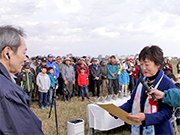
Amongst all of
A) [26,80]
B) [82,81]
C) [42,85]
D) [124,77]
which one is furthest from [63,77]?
[124,77]

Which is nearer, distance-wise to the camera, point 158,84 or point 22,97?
point 22,97

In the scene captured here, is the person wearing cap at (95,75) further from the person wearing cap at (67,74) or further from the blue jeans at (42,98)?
the blue jeans at (42,98)

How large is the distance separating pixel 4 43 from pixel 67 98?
21.3 ft

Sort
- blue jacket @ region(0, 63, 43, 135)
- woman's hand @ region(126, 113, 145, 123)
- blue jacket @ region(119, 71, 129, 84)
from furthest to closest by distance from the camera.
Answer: blue jacket @ region(119, 71, 129, 84) → woman's hand @ region(126, 113, 145, 123) → blue jacket @ region(0, 63, 43, 135)

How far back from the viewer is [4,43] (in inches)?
39.7

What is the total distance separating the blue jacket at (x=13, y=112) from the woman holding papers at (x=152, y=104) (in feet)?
3.37

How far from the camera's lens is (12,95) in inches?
35.7

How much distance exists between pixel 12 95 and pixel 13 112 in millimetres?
103

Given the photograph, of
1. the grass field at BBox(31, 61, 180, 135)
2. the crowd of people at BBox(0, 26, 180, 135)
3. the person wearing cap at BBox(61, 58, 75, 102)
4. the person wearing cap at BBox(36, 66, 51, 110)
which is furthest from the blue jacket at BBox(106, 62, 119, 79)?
the crowd of people at BBox(0, 26, 180, 135)

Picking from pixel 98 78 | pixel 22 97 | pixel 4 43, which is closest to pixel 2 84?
pixel 22 97

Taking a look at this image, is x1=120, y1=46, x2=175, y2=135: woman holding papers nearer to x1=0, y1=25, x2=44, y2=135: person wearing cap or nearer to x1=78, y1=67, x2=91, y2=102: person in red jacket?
x1=0, y1=25, x2=44, y2=135: person wearing cap

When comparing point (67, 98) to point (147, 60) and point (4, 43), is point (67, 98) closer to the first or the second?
point (147, 60)

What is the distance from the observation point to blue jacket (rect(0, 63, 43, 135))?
0.87m

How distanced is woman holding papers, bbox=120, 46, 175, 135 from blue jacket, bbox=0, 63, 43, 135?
1027 millimetres
